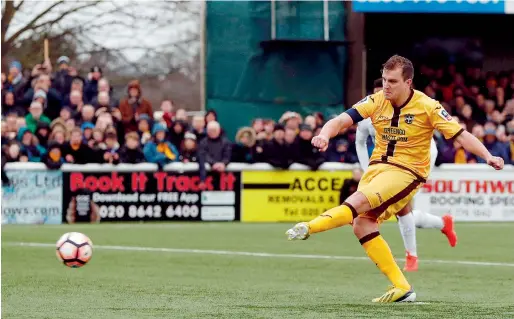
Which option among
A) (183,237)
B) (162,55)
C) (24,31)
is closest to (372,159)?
(183,237)

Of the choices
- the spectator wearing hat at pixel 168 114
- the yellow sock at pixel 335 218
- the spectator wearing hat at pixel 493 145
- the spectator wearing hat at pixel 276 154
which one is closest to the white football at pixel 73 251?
the yellow sock at pixel 335 218

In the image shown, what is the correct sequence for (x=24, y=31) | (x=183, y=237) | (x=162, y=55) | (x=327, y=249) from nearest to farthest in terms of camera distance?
1. (x=327, y=249)
2. (x=183, y=237)
3. (x=24, y=31)
4. (x=162, y=55)

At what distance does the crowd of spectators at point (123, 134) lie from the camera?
20750 mm

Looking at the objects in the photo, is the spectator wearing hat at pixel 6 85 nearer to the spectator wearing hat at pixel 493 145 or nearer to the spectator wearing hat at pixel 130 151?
the spectator wearing hat at pixel 130 151

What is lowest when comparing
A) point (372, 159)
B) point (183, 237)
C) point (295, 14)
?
point (183, 237)

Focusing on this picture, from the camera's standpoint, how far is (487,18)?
Result: 95.1 ft

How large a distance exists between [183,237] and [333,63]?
960 cm

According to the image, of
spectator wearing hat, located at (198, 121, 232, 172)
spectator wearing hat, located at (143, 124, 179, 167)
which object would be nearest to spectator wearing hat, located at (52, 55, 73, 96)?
spectator wearing hat, located at (143, 124, 179, 167)

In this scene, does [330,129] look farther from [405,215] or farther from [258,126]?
[258,126]

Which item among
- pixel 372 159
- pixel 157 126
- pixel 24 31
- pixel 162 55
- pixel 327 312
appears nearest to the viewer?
pixel 327 312

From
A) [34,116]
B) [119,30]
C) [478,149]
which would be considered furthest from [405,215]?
[119,30]

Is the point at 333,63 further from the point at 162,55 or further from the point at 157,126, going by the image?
the point at 162,55

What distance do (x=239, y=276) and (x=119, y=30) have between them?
81.1 ft

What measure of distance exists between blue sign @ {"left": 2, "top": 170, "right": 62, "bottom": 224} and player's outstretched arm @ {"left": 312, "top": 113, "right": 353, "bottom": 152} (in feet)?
37.9
